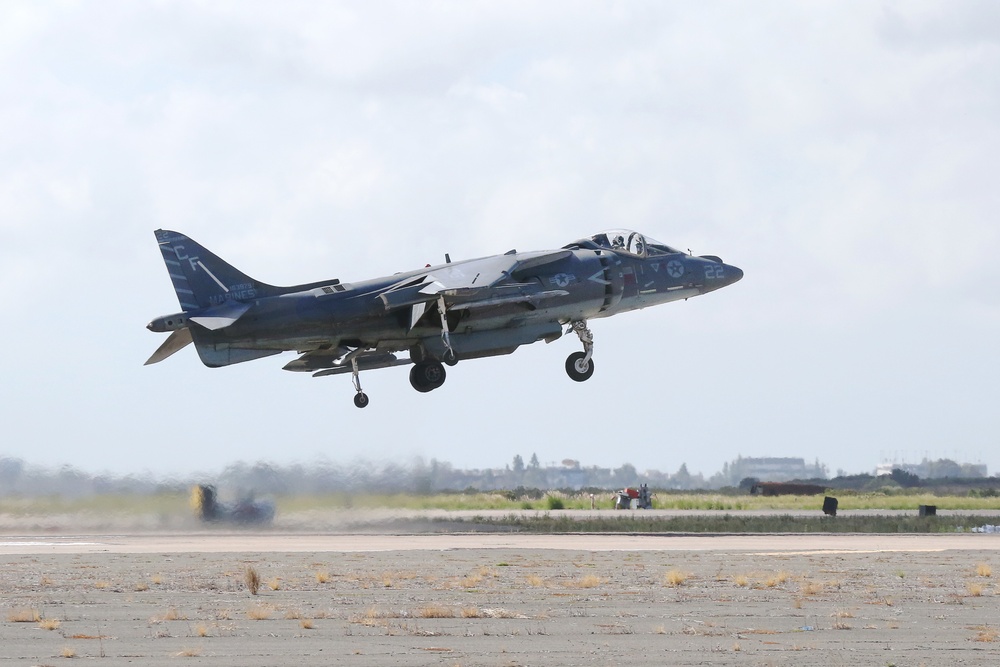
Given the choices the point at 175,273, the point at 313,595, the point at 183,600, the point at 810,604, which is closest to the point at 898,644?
the point at 810,604

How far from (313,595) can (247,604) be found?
5.75 feet

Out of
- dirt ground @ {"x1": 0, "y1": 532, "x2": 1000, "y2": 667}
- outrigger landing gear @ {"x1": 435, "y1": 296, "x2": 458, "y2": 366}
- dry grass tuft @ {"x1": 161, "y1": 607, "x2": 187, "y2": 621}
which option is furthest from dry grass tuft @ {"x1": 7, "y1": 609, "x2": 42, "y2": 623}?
outrigger landing gear @ {"x1": 435, "y1": 296, "x2": 458, "y2": 366}

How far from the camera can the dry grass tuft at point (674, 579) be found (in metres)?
26.2

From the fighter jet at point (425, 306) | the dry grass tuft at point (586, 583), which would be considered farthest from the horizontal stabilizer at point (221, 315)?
the dry grass tuft at point (586, 583)

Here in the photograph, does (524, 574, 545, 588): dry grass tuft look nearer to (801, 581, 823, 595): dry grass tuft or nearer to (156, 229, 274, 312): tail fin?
(801, 581, 823, 595): dry grass tuft

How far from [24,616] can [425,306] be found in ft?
48.8

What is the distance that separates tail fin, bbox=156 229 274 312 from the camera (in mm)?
33656

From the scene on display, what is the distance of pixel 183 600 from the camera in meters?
23.5

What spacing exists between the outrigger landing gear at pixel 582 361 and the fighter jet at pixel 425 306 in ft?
0.09

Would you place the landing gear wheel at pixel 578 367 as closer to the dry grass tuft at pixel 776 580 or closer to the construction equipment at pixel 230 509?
the construction equipment at pixel 230 509

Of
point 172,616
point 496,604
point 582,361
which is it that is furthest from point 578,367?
point 172,616

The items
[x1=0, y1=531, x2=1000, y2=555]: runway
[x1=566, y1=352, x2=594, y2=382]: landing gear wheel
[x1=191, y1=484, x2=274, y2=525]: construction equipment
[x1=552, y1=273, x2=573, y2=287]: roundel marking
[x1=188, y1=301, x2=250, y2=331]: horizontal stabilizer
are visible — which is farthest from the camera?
[x1=191, y1=484, x2=274, y2=525]: construction equipment

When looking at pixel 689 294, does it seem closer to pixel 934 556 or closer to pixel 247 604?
pixel 934 556

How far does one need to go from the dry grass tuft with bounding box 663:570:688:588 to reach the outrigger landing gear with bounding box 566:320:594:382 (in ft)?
37.5
